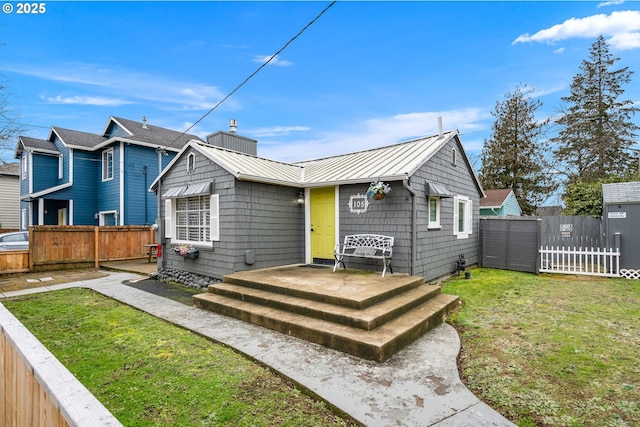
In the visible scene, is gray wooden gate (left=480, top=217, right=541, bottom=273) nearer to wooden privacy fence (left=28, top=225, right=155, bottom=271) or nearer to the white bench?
the white bench

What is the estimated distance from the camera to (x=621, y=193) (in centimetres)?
921

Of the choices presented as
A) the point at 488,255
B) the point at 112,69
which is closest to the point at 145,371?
the point at 488,255

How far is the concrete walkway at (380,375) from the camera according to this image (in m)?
2.72

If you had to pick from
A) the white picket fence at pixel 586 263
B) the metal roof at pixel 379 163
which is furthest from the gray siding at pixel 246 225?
the white picket fence at pixel 586 263

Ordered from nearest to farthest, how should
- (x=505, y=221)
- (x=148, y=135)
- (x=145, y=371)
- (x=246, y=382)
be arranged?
(x=246, y=382)
(x=145, y=371)
(x=505, y=221)
(x=148, y=135)

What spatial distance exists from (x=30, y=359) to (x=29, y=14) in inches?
456

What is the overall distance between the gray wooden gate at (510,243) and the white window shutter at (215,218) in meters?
8.78

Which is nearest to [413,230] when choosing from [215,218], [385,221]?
[385,221]

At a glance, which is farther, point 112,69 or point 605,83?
point 605,83

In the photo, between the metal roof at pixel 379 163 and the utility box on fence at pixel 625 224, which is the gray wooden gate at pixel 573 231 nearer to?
the utility box on fence at pixel 625 224

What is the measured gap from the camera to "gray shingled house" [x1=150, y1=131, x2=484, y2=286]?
7176 mm

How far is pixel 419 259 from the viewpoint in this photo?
7070 mm

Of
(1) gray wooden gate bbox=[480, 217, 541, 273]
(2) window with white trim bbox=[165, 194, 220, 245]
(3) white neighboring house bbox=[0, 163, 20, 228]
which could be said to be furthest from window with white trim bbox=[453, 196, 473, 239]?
(3) white neighboring house bbox=[0, 163, 20, 228]

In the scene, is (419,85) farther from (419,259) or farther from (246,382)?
(246,382)
